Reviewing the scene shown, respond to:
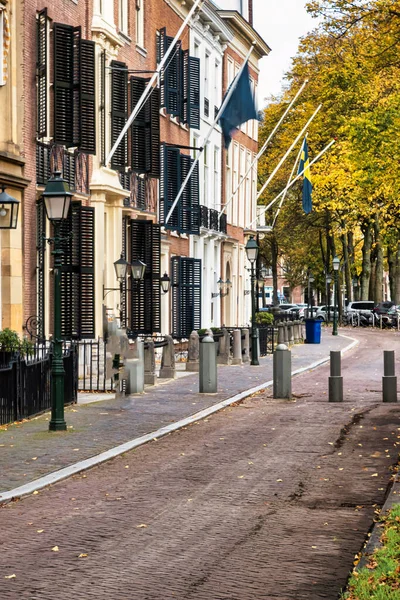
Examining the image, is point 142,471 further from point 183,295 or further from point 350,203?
point 350,203

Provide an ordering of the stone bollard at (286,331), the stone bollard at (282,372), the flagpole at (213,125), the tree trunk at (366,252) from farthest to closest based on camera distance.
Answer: the tree trunk at (366,252)
the stone bollard at (286,331)
the flagpole at (213,125)
the stone bollard at (282,372)

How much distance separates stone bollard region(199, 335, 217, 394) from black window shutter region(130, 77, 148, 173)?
967 cm

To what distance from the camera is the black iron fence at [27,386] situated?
1755 cm

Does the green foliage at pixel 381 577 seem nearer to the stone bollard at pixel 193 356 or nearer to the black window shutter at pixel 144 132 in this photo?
the stone bollard at pixel 193 356

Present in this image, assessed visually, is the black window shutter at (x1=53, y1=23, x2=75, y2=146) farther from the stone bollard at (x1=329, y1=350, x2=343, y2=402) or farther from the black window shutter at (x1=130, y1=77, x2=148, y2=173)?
the stone bollard at (x1=329, y1=350, x2=343, y2=402)

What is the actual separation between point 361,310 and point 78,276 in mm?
50838

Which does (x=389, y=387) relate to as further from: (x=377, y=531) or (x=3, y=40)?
(x=377, y=531)

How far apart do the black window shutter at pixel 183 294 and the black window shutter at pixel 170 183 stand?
2.19m

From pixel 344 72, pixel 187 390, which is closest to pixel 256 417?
pixel 187 390

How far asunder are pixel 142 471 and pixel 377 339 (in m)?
42.6

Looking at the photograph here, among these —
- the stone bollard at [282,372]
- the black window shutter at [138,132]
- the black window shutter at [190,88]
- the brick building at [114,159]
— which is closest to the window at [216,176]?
the brick building at [114,159]

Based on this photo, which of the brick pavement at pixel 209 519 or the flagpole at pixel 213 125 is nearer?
the brick pavement at pixel 209 519

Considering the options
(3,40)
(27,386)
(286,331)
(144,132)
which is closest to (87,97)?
(3,40)

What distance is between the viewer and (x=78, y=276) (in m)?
27.3
